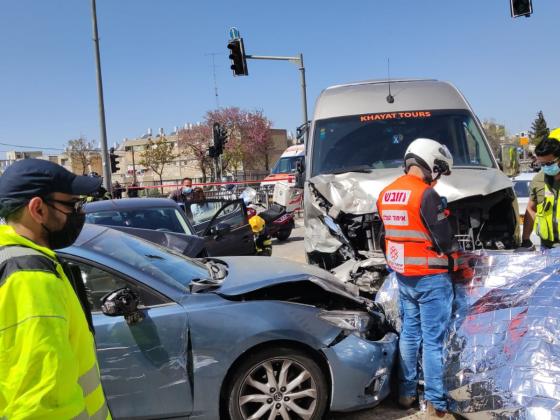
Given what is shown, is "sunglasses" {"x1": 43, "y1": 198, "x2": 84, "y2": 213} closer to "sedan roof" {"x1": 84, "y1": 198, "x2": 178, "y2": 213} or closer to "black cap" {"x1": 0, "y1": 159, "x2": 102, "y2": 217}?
"black cap" {"x1": 0, "y1": 159, "x2": 102, "y2": 217}

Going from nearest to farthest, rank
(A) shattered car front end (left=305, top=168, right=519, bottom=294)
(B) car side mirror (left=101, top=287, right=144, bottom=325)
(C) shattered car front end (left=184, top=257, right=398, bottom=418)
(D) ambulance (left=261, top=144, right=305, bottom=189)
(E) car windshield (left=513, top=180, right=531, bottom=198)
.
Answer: (B) car side mirror (left=101, top=287, right=144, bottom=325), (C) shattered car front end (left=184, top=257, right=398, bottom=418), (A) shattered car front end (left=305, top=168, right=519, bottom=294), (E) car windshield (left=513, top=180, right=531, bottom=198), (D) ambulance (left=261, top=144, right=305, bottom=189)

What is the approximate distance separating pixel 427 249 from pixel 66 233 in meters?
2.57

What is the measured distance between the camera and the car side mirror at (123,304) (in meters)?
2.98

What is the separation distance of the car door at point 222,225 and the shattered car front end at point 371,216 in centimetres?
242

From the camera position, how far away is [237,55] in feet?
52.1

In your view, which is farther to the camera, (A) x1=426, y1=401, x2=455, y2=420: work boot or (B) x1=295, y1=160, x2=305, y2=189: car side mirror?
(B) x1=295, y1=160, x2=305, y2=189: car side mirror

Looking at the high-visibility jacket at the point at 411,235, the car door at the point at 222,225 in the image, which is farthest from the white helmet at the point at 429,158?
the car door at the point at 222,225

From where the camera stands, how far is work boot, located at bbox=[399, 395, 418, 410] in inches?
150

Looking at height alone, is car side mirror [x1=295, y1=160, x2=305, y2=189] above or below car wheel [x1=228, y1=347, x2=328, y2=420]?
above

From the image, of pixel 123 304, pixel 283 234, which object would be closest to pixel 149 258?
pixel 123 304

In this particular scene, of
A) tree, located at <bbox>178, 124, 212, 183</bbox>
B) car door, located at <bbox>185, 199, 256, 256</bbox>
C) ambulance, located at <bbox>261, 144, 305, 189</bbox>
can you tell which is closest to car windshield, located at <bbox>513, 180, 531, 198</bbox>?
car door, located at <bbox>185, 199, 256, 256</bbox>

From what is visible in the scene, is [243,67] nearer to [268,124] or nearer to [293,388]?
[293,388]

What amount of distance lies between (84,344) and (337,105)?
543 centimetres

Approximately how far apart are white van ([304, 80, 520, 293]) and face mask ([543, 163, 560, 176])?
1.29ft
